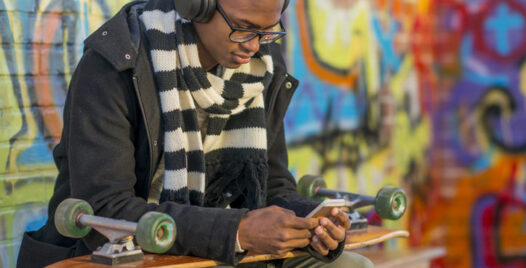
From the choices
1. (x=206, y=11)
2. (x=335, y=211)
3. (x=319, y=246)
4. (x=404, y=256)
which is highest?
(x=206, y=11)

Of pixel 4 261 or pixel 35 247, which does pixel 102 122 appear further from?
pixel 4 261

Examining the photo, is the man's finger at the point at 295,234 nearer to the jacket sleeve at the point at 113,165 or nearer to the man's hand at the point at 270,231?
the man's hand at the point at 270,231

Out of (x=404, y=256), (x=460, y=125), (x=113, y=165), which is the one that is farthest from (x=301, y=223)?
(x=460, y=125)

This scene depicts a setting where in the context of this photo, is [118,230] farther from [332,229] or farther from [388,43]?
[388,43]

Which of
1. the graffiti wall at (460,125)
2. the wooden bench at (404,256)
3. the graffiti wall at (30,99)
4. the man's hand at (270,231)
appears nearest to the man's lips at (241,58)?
the man's hand at (270,231)

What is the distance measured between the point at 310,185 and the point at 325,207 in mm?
707

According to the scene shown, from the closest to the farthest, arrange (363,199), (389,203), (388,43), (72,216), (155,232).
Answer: (155,232) → (72,216) → (389,203) → (363,199) → (388,43)

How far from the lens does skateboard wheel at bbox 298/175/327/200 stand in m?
3.20

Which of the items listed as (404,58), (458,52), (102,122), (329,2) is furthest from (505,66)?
(102,122)

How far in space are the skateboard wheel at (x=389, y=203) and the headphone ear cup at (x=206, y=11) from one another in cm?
83

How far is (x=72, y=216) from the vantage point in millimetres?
2334

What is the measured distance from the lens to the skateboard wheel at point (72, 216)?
Result: 7.64 feet

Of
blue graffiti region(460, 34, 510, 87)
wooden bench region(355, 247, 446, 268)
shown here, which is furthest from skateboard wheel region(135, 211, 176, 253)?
blue graffiti region(460, 34, 510, 87)

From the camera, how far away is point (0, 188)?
335cm
